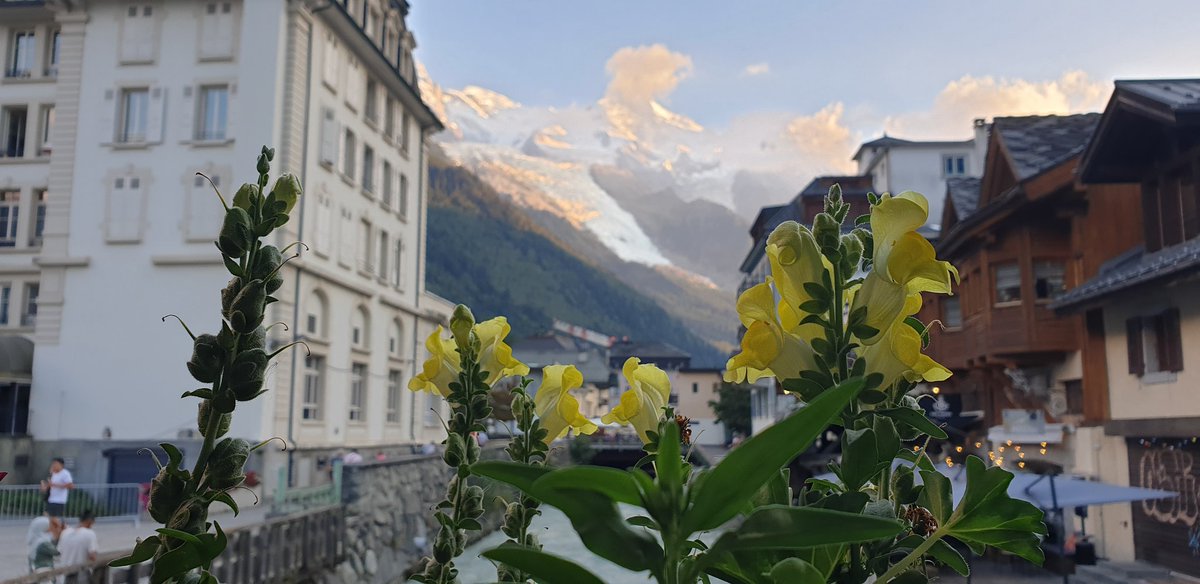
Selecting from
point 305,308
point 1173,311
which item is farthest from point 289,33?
point 1173,311

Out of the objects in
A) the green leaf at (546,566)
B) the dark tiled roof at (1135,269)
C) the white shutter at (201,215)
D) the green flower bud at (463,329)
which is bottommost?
the green leaf at (546,566)

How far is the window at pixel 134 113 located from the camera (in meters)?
24.8

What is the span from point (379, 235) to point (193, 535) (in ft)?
104

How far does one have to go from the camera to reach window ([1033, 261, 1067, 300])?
17.5 meters

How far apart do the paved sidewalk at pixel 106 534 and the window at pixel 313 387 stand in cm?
424

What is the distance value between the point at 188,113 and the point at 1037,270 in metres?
21.5

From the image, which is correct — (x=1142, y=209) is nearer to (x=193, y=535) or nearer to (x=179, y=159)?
(x=193, y=535)

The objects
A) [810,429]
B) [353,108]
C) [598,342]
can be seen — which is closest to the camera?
[810,429]

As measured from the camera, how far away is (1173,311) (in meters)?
13.2

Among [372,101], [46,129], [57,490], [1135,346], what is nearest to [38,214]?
[46,129]

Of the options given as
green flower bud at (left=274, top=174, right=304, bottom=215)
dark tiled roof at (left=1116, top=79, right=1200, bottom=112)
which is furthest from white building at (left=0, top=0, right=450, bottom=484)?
green flower bud at (left=274, top=174, right=304, bottom=215)

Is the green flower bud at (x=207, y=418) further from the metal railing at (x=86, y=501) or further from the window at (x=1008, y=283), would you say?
the metal railing at (x=86, y=501)

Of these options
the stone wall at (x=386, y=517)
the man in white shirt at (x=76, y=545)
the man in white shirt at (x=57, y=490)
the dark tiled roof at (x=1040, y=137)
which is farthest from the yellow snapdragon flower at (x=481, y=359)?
the dark tiled roof at (x=1040, y=137)

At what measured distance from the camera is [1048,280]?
691 inches
